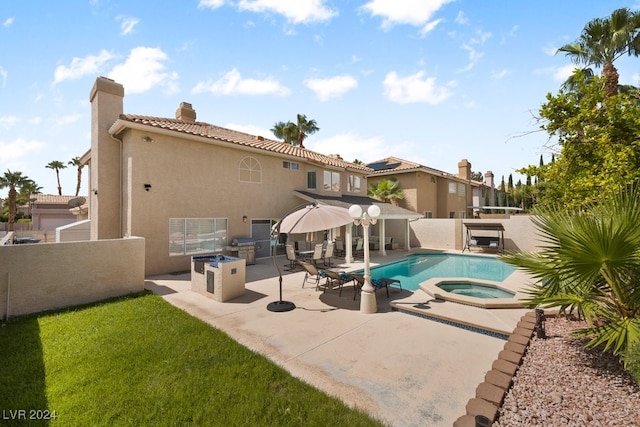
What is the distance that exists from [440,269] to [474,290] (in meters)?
4.99

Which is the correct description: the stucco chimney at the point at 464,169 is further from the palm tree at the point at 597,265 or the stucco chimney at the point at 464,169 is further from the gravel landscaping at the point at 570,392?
the gravel landscaping at the point at 570,392

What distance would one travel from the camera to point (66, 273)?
8727 mm

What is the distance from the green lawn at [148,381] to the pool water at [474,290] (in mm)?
8841

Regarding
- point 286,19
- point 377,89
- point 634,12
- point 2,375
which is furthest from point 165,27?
point 634,12

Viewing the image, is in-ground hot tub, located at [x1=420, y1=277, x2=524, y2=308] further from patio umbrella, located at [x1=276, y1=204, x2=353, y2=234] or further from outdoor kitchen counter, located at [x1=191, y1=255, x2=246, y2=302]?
outdoor kitchen counter, located at [x1=191, y1=255, x2=246, y2=302]

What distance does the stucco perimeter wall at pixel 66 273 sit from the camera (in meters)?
7.85

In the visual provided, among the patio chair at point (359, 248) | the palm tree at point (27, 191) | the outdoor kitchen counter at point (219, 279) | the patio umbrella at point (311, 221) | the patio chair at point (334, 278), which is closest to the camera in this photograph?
the patio umbrella at point (311, 221)

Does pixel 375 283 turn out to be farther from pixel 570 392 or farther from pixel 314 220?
pixel 570 392

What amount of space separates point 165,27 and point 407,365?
13794mm

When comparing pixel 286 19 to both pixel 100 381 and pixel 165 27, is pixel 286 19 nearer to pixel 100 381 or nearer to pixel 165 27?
pixel 165 27

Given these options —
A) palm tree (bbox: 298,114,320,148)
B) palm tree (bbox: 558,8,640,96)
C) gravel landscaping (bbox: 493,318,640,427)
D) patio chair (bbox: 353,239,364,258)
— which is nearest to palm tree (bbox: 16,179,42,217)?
palm tree (bbox: 298,114,320,148)

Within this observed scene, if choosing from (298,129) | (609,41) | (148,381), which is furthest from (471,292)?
(298,129)

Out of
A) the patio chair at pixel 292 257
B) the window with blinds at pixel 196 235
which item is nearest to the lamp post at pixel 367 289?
the patio chair at pixel 292 257

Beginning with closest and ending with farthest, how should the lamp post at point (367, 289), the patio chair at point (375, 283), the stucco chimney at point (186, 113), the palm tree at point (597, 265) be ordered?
1. the palm tree at point (597, 265)
2. the lamp post at point (367, 289)
3. the patio chair at point (375, 283)
4. the stucco chimney at point (186, 113)
